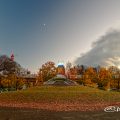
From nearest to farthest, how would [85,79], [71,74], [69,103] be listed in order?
[69,103]
[85,79]
[71,74]

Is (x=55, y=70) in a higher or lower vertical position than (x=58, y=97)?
higher

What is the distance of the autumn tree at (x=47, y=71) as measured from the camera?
78.3m

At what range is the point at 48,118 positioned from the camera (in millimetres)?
20984

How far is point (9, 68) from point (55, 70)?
22385 millimetres

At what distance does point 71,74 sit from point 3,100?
5894 cm

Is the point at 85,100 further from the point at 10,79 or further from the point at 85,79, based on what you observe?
the point at 10,79

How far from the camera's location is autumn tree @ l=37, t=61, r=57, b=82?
7831 cm

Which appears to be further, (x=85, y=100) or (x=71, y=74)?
(x=71, y=74)

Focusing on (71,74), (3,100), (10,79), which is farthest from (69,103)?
(71,74)

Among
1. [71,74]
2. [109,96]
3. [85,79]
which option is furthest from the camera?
[71,74]

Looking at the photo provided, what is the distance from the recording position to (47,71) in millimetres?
80188

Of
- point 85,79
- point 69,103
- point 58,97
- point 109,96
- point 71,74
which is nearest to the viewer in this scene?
point 69,103

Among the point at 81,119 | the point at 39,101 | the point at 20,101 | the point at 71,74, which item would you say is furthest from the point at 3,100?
the point at 71,74

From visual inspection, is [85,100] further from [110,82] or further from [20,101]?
[110,82]
